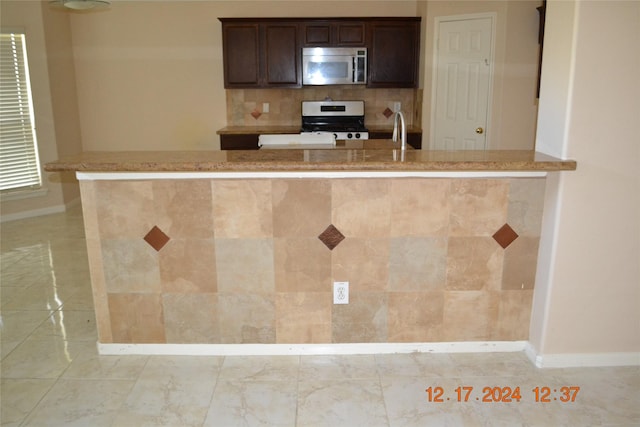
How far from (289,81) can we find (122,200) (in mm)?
3542

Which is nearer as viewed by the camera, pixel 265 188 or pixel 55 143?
pixel 265 188

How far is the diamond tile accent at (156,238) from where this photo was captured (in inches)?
100

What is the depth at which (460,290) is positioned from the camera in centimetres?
262

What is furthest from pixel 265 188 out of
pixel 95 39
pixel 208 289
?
pixel 95 39

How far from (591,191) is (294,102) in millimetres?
4221

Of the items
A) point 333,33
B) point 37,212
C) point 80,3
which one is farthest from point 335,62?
point 37,212

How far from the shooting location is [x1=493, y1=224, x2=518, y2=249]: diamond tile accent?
2.55m

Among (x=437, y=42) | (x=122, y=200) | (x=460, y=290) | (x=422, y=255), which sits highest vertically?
(x=437, y=42)

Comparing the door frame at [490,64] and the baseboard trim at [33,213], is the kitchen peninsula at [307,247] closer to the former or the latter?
the door frame at [490,64]

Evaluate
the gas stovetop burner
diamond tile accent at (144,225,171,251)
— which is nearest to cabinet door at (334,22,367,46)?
the gas stovetop burner

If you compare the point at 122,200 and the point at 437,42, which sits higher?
the point at 437,42

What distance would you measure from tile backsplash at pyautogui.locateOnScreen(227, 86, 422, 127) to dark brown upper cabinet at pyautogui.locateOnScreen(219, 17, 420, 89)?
0.35 meters

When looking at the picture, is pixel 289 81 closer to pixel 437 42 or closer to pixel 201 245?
pixel 437 42

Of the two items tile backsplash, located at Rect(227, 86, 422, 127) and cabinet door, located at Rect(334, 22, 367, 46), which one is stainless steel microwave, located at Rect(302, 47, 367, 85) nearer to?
cabinet door, located at Rect(334, 22, 367, 46)
